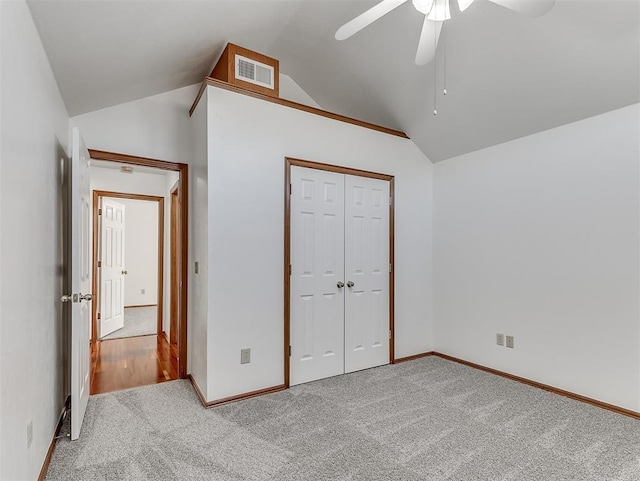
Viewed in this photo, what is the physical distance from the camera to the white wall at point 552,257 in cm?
259

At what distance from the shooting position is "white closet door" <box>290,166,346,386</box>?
122 inches

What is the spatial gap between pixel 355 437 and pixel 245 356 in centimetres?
107

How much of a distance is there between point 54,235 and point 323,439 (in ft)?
7.17

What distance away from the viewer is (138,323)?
18.7 ft

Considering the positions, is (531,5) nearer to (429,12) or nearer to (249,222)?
(429,12)

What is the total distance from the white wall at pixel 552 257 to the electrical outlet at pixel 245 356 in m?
2.26

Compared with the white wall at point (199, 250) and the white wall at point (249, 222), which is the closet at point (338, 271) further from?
the white wall at point (199, 250)

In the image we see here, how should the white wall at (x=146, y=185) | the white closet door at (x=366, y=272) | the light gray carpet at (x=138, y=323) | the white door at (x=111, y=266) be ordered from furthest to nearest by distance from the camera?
1. the light gray carpet at (x=138, y=323)
2. the white door at (x=111, y=266)
3. the white wall at (x=146, y=185)
4. the white closet door at (x=366, y=272)

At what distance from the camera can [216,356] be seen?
2701 millimetres

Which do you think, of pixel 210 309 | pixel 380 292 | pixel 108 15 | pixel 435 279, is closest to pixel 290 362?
pixel 210 309

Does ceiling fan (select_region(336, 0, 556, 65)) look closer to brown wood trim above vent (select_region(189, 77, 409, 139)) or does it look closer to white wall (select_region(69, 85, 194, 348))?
brown wood trim above vent (select_region(189, 77, 409, 139))

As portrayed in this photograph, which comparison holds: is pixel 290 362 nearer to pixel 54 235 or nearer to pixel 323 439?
pixel 323 439

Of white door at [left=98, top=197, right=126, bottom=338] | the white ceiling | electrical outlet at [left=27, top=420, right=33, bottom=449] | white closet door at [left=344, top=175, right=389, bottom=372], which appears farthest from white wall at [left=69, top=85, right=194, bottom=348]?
white door at [left=98, top=197, right=126, bottom=338]

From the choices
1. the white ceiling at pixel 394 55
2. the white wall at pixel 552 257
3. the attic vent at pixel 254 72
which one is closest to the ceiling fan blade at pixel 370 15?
the white ceiling at pixel 394 55
